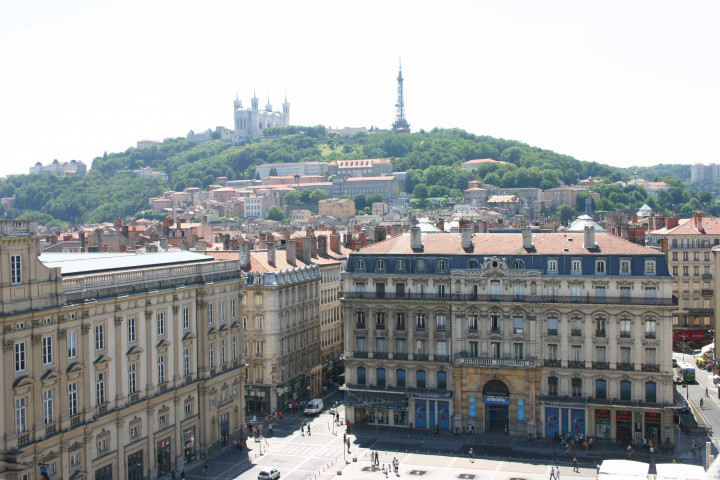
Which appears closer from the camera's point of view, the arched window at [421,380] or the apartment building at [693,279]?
the arched window at [421,380]

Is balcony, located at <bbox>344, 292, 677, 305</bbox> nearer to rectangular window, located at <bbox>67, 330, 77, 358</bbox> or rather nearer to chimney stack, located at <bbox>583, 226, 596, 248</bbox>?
chimney stack, located at <bbox>583, 226, 596, 248</bbox>

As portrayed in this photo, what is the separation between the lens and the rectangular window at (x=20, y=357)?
40281mm

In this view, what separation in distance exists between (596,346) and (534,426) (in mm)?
7180

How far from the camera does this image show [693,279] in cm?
9650

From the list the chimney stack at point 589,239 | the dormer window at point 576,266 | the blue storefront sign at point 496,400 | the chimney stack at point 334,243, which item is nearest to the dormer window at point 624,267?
the chimney stack at point 589,239

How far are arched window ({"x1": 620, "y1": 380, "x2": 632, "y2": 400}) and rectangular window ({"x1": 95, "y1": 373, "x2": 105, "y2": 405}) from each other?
114 feet

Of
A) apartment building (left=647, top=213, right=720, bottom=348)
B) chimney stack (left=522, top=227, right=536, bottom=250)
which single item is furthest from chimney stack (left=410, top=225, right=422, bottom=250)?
apartment building (left=647, top=213, right=720, bottom=348)

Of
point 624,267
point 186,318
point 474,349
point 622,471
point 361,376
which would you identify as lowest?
point 361,376

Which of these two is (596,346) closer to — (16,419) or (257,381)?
(257,381)

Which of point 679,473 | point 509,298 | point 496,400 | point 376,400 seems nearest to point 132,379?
point 376,400

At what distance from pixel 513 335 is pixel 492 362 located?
248 centimetres

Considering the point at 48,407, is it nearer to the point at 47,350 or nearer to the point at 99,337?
the point at 47,350

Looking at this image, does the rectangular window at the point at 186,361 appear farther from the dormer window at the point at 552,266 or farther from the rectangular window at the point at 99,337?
the dormer window at the point at 552,266

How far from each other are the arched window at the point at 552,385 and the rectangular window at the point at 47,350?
34547 mm
